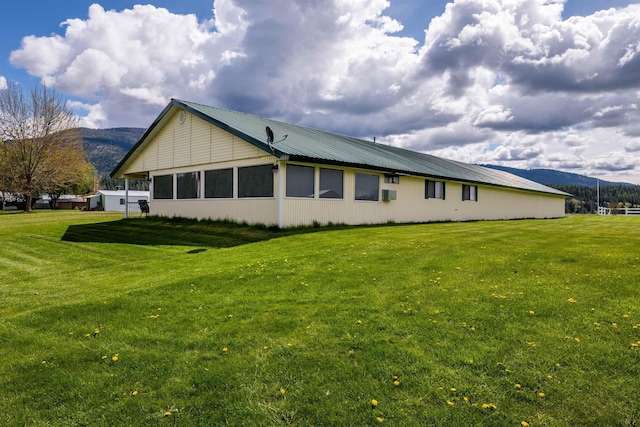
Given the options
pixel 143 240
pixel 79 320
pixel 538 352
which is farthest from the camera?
pixel 143 240

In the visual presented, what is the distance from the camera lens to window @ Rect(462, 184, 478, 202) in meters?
22.7

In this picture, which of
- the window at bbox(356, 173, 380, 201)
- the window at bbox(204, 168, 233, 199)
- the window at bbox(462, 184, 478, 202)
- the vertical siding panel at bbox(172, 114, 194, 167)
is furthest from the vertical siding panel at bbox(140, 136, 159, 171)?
the window at bbox(462, 184, 478, 202)

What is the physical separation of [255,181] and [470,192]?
13938 mm

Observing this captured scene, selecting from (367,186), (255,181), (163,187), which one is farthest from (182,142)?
(367,186)

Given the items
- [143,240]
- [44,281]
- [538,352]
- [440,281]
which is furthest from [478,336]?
[143,240]

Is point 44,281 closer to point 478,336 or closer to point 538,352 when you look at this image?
point 478,336

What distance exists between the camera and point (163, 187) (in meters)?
20.4

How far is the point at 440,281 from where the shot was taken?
6.06m

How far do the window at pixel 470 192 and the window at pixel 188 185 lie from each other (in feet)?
47.0

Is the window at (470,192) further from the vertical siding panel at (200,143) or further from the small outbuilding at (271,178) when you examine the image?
the vertical siding panel at (200,143)

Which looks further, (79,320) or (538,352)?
(79,320)

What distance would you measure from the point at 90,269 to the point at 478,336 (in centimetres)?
772

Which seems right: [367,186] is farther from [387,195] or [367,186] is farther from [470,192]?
[470,192]

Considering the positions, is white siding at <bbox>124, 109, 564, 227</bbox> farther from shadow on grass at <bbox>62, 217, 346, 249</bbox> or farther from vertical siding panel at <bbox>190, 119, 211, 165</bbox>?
shadow on grass at <bbox>62, 217, 346, 249</bbox>
